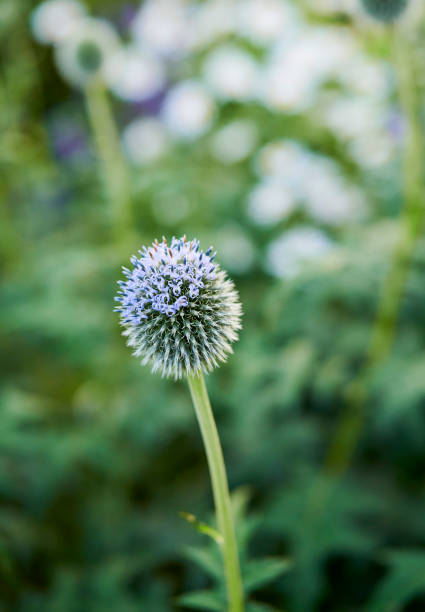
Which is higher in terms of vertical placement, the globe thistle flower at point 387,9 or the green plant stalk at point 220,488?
the globe thistle flower at point 387,9

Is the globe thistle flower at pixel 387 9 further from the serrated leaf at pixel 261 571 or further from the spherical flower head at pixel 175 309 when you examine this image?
the serrated leaf at pixel 261 571

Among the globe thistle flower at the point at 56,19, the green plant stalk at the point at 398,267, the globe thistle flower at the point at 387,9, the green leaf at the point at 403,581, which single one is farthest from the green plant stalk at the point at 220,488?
the globe thistle flower at the point at 56,19

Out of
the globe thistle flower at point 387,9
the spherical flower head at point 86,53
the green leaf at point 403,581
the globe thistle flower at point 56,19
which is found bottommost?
the green leaf at point 403,581

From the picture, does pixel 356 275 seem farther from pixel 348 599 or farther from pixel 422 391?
pixel 348 599

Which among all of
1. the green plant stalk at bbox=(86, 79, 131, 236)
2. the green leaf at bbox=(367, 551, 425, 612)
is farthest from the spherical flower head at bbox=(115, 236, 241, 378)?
the green plant stalk at bbox=(86, 79, 131, 236)

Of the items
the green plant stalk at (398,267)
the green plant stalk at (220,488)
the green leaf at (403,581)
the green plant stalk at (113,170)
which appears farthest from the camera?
the green plant stalk at (113,170)

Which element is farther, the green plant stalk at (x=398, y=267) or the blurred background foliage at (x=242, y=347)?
the blurred background foliage at (x=242, y=347)

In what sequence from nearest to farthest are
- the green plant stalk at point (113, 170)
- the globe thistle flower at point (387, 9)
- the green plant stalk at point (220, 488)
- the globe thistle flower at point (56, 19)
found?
the green plant stalk at point (220, 488) < the globe thistle flower at point (387, 9) < the green plant stalk at point (113, 170) < the globe thistle flower at point (56, 19)
